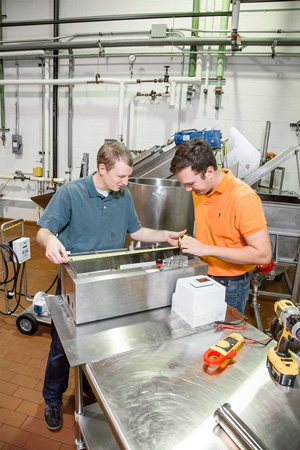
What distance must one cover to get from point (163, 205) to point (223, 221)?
3.54 feet

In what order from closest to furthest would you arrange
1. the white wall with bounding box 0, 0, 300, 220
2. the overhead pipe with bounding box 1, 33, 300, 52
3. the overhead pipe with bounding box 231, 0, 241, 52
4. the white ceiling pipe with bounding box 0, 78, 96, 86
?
the overhead pipe with bounding box 231, 0, 241, 52, the overhead pipe with bounding box 1, 33, 300, 52, the white wall with bounding box 0, 0, 300, 220, the white ceiling pipe with bounding box 0, 78, 96, 86

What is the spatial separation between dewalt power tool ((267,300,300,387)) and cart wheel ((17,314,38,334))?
5.54ft

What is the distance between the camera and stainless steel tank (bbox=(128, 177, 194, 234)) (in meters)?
2.31

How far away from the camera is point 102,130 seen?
4.29 metres

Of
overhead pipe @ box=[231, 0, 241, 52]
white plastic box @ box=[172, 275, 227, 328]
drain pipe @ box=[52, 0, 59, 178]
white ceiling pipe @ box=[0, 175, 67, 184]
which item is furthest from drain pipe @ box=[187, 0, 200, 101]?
white plastic box @ box=[172, 275, 227, 328]

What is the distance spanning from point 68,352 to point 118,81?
11.8 feet

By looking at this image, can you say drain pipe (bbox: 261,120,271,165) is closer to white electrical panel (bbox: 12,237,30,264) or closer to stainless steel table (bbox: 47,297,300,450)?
white electrical panel (bbox: 12,237,30,264)

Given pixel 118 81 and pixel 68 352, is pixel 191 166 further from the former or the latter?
pixel 118 81

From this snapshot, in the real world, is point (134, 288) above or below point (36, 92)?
below

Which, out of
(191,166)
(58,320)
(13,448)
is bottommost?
(13,448)

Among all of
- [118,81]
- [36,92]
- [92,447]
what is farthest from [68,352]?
[36,92]

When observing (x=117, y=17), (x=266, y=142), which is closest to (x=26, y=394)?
(x=266, y=142)

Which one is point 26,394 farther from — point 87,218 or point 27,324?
point 87,218

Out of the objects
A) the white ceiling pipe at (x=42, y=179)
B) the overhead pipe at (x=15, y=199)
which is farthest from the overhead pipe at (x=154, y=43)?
the overhead pipe at (x=15, y=199)
